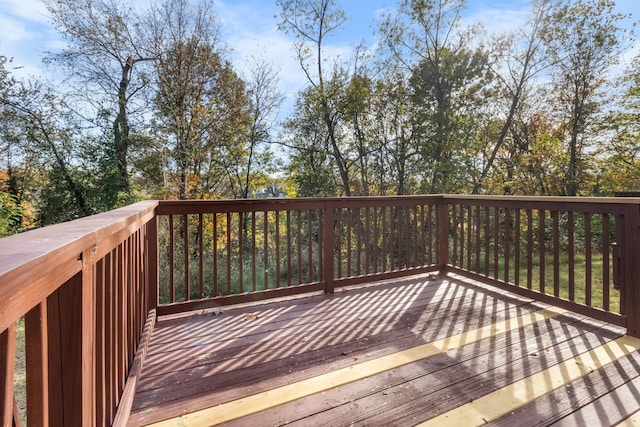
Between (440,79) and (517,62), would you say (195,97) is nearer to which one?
(440,79)

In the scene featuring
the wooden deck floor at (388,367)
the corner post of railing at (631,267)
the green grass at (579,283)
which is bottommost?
the green grass at (579,283)

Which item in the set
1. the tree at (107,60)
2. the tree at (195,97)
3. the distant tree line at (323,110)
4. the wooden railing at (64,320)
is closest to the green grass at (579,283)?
the distant tree line at (323,110)

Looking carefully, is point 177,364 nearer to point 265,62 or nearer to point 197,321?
point 197,321

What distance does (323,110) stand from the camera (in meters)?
7.80

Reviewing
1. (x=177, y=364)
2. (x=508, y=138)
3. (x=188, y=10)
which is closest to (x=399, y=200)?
(x=177, y=364)

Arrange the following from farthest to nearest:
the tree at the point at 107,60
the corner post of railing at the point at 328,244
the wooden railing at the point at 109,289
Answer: the tree at the point at 107,60 → the corner post of railing at the point at 328,244 → the wooden railing at the point at 109,289

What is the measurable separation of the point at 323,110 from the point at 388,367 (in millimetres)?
6877

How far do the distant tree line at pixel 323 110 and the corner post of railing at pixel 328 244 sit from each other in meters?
4.94

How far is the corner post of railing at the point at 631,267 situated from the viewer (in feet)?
6.99

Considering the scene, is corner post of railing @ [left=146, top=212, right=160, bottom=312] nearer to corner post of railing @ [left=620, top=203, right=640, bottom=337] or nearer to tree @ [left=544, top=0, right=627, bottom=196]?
corner post of railing @ [left=620, top=203, right=640, bottom=337]

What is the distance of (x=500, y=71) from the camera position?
26.2ft

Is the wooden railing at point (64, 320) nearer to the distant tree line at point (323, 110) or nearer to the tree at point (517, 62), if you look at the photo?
the distant tree line at point (323, 110)

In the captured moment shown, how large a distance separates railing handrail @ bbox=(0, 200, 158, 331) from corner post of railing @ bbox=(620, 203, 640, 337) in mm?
2986

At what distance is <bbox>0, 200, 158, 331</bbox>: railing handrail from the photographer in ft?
1.43
